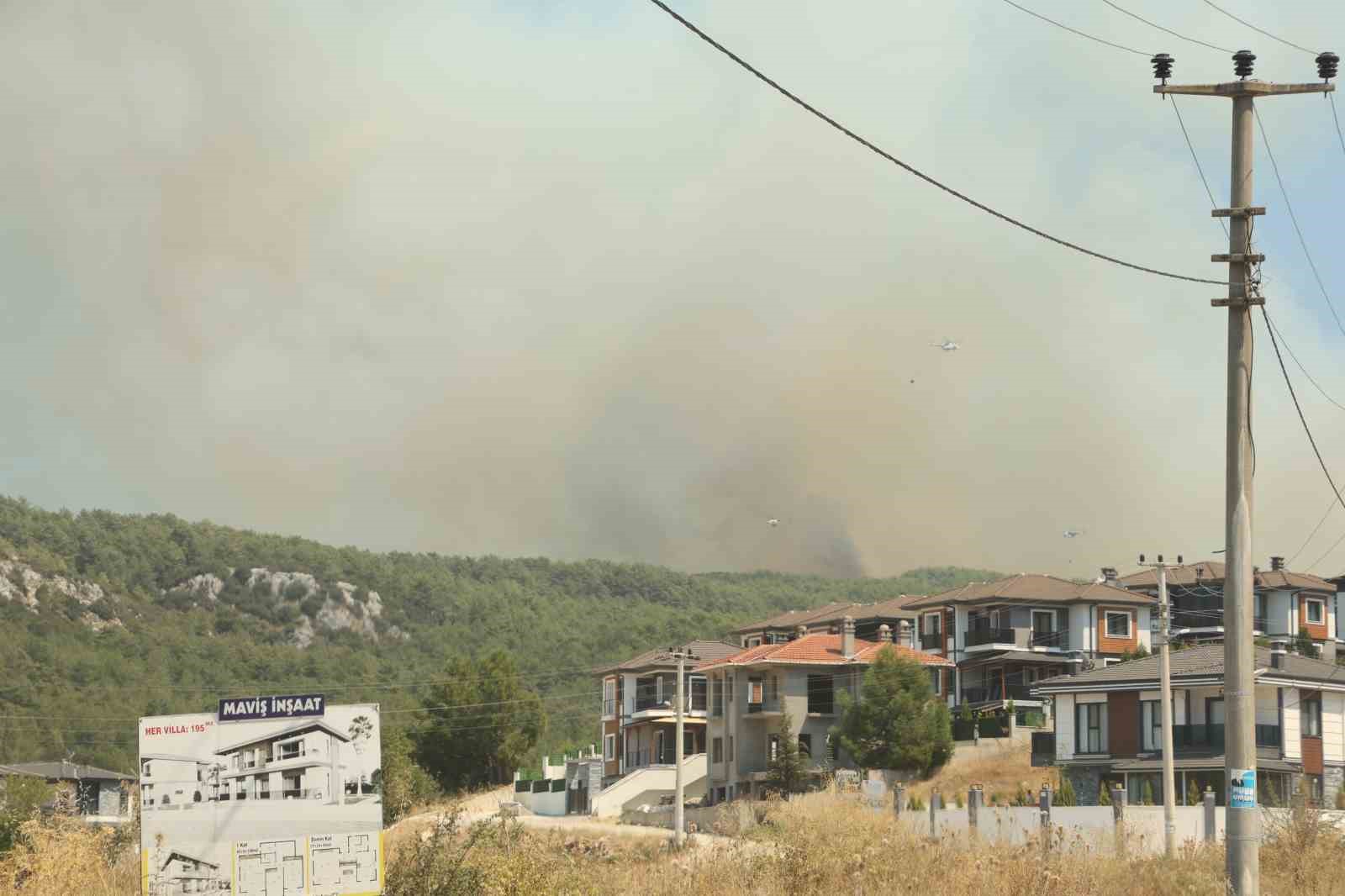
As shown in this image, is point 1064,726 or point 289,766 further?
point 1064,726

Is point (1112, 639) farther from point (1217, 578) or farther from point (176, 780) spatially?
point (176, 780)

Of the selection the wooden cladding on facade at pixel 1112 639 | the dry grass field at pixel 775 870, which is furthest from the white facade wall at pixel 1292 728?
the dry grass field at pixel 775 870

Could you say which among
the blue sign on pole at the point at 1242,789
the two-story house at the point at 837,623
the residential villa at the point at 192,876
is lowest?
the residential villa at the point at 192,876

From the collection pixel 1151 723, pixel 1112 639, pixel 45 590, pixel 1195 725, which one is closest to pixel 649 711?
pixel 1112 639

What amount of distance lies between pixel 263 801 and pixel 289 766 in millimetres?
465

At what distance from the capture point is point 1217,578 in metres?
96.1

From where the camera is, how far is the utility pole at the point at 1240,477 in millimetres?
20547

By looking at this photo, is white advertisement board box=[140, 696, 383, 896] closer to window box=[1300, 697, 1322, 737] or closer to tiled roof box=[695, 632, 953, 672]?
window box=[1300, 697, 1322, 737]

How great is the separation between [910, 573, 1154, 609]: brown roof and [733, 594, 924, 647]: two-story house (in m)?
3.40

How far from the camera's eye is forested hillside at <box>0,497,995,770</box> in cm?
10431

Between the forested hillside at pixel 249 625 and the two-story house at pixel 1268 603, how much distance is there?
4577cm

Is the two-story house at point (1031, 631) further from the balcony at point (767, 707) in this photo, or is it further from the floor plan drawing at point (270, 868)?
the floor plan drawing at point (270, 868)

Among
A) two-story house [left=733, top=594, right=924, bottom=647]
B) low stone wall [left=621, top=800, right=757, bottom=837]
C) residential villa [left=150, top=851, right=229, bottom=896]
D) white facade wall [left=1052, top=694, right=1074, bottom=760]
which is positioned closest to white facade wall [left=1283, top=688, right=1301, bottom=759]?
white facade wall [left=1052, top=694, right=1074, bottom=760]

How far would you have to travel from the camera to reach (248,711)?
18.3m
